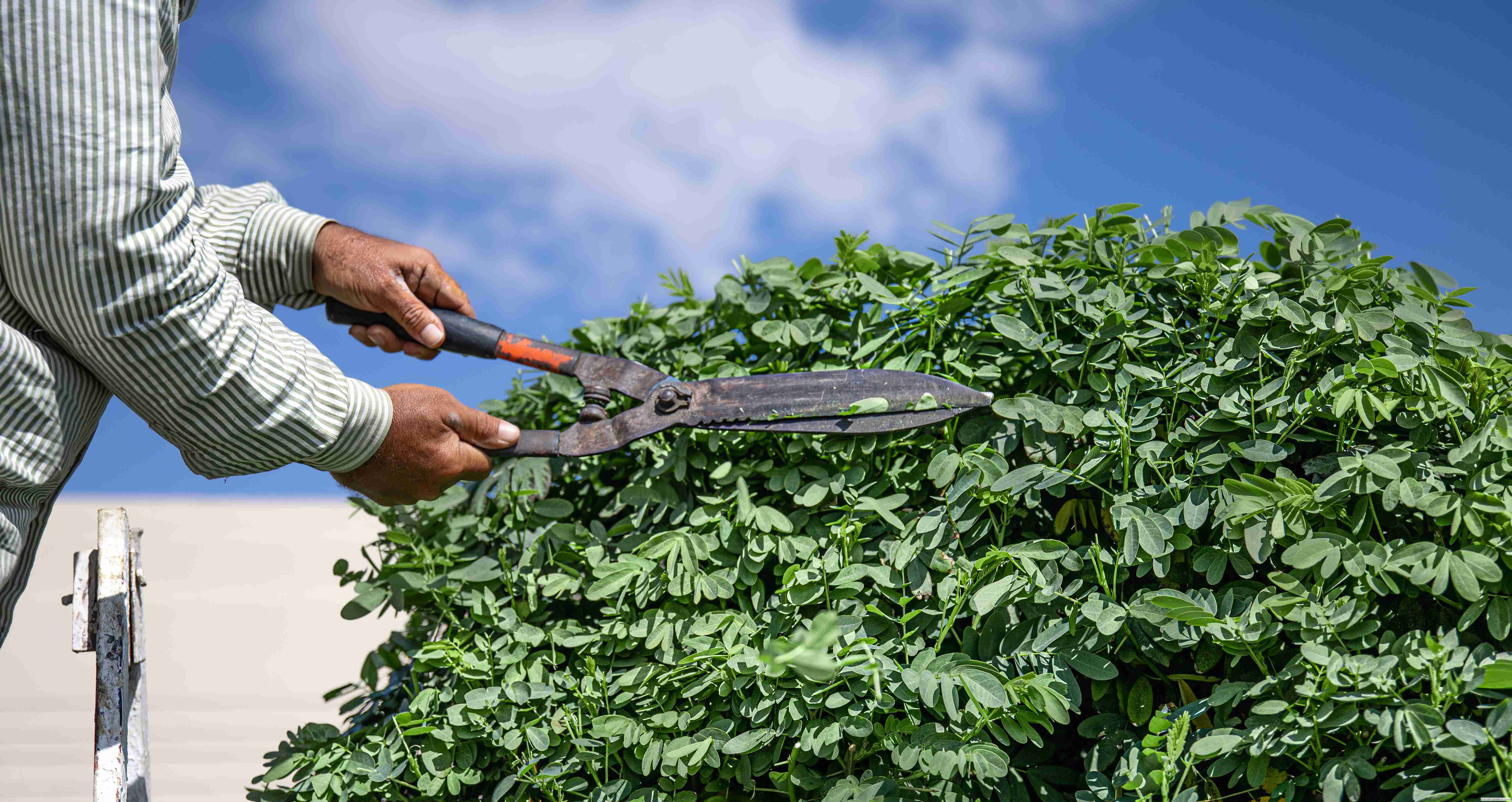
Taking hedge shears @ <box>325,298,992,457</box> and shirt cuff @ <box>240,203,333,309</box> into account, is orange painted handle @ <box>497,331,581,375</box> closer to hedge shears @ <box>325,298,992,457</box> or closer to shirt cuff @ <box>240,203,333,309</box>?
hedge shears @ <box>325,298,992,457</box>

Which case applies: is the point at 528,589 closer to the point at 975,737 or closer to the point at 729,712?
the point at 729,712

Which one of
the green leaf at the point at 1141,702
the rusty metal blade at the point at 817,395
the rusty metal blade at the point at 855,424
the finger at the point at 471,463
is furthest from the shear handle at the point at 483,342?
the green leaf at the point at 1141,702

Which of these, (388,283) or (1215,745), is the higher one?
(388,283)

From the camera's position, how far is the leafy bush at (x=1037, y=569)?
1.32m

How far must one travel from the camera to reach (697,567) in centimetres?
176

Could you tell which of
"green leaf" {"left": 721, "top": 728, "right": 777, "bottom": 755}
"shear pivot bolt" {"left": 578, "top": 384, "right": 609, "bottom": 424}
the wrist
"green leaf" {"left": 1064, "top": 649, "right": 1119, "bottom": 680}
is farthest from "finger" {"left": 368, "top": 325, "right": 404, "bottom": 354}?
"green leaf" {"left": 1064, "top": 649, "right": 1119, "bottom": 680}

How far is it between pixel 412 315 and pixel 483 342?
16cm

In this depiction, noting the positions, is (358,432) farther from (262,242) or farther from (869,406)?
(869,406)

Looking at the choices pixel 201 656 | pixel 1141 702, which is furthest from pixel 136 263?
pixel 201 656

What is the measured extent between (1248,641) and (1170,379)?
0.43 m

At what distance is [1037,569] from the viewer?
1.49 m

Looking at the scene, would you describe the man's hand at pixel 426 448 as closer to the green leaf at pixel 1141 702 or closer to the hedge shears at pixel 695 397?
the hedge shears at pixel 695 397

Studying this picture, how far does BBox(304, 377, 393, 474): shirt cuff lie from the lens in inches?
74.2

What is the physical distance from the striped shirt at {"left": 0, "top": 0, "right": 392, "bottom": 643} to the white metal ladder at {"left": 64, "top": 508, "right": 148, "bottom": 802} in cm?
11
